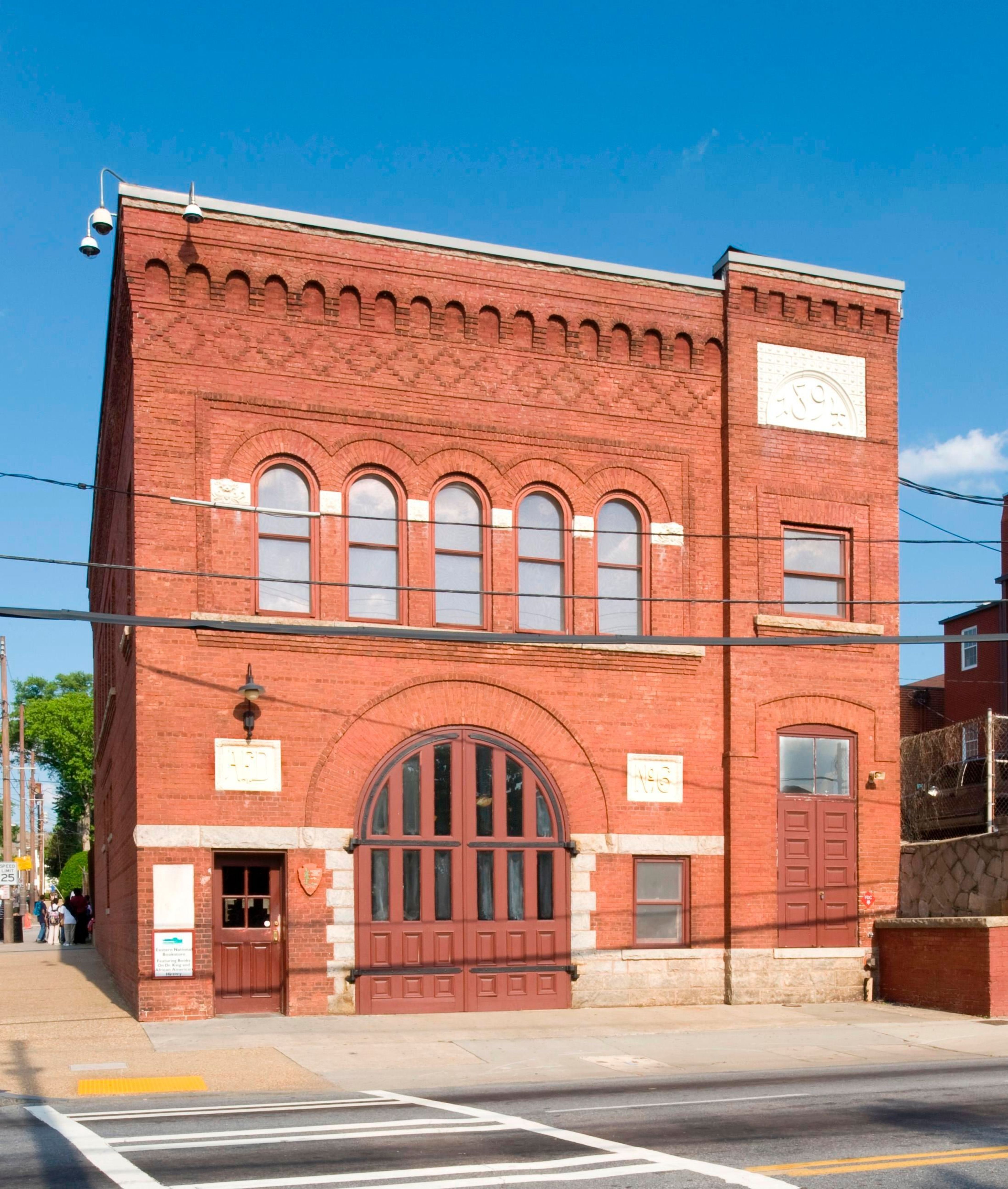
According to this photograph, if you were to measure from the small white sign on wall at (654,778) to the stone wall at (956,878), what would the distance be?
430 cm

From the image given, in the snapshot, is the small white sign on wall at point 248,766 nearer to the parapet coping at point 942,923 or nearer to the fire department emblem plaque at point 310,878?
the fire department emblem plaque at point 310,878

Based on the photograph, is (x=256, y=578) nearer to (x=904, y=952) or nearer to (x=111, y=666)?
(x=111, y=666)

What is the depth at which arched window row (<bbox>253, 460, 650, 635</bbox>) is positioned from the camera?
738 inches

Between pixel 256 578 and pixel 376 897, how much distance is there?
14.9ft

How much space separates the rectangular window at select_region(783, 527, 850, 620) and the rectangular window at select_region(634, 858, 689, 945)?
424cm

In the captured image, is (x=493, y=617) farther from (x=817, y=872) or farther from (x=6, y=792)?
(x=6, y=792)

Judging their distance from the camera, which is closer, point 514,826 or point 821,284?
point 514,826

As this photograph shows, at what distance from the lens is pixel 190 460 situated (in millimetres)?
18219

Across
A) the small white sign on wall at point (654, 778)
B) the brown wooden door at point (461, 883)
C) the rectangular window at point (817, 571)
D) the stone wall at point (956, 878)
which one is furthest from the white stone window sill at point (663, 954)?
the rectangular window at point (817, 571)

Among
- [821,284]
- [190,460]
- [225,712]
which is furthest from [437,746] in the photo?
[821,284]

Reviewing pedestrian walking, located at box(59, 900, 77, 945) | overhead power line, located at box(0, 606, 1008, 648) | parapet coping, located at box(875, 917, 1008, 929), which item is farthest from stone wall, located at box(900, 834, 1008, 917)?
pedestrian walking, located at box(59, 900, 77, 945)

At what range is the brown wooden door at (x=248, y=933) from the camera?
1783cm

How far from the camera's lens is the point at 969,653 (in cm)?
4619

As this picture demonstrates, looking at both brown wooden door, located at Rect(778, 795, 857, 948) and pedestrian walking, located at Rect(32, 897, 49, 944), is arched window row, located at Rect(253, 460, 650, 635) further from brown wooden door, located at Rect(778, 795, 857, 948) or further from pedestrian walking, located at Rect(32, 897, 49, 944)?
pedestrian walking, located at Rect(32, 897, 49, 944)
